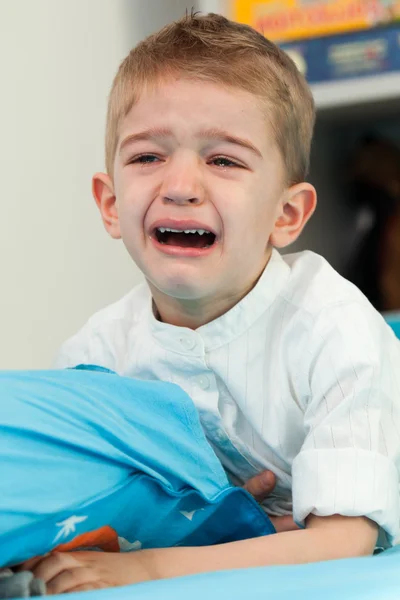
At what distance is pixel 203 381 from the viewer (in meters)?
0.74

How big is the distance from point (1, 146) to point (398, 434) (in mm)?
899

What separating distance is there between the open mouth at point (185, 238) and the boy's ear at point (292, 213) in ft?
0.27

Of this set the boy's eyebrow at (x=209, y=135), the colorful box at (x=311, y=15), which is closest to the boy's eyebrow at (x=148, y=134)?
the boy's eyebrow at (x=209, y=135)

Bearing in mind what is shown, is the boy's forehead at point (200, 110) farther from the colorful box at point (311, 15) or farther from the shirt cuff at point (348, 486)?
the colorful box at point (311, 15)

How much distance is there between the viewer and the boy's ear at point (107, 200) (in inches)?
32.2

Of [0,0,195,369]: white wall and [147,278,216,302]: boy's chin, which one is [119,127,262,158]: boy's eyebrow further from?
[0,0,195,369]: white wall

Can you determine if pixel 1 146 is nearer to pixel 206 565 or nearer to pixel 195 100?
pixel 195 100

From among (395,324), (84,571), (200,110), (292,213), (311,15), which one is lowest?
(395,324)

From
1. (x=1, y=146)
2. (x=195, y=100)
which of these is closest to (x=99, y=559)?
(x=195, y=100)

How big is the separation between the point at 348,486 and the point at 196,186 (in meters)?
0.26

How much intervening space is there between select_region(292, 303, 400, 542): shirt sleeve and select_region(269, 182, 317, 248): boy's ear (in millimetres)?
121

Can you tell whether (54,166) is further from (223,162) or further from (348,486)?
(348,486)

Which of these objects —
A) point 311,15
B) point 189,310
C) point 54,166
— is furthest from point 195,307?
point 311,15

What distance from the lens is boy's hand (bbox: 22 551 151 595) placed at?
1.57ft
